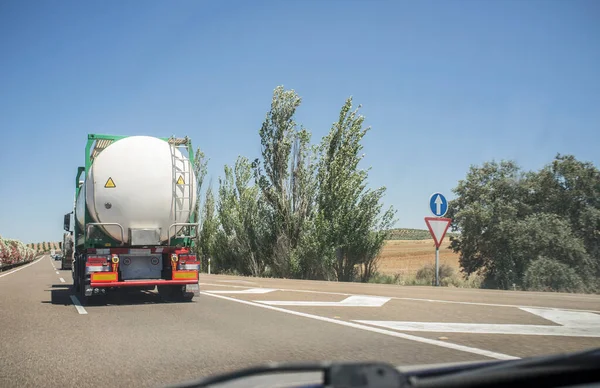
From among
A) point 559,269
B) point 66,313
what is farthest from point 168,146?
point 559,269

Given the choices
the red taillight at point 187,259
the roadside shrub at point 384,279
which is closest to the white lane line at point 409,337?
the red taillight at point 187,259

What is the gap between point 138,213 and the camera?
38.7 feet

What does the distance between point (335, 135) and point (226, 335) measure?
19586 millimetres

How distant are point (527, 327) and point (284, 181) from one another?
68.7 ft

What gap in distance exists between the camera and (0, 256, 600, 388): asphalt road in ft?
18.0

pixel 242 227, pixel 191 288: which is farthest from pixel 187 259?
pixel 242 227

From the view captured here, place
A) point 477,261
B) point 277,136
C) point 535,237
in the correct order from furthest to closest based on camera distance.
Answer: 1. point 277,136
2. point 477,261
3. point 535,237

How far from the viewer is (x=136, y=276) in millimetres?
11992

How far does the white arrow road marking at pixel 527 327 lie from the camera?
23.4 ft

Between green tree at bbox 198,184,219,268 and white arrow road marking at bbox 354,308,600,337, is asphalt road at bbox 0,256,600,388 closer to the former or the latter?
white arrow road marking at bbox 354,308,600,337

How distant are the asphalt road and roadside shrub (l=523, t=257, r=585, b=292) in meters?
4.75

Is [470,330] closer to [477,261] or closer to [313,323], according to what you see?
[313,323]

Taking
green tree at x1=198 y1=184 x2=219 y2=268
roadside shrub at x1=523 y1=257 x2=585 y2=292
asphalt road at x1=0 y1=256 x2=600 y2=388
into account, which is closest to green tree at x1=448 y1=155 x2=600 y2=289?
roadside shrub at x1=523 y1=257 x2=585 y2=292

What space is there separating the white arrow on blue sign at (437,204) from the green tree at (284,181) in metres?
10.7
